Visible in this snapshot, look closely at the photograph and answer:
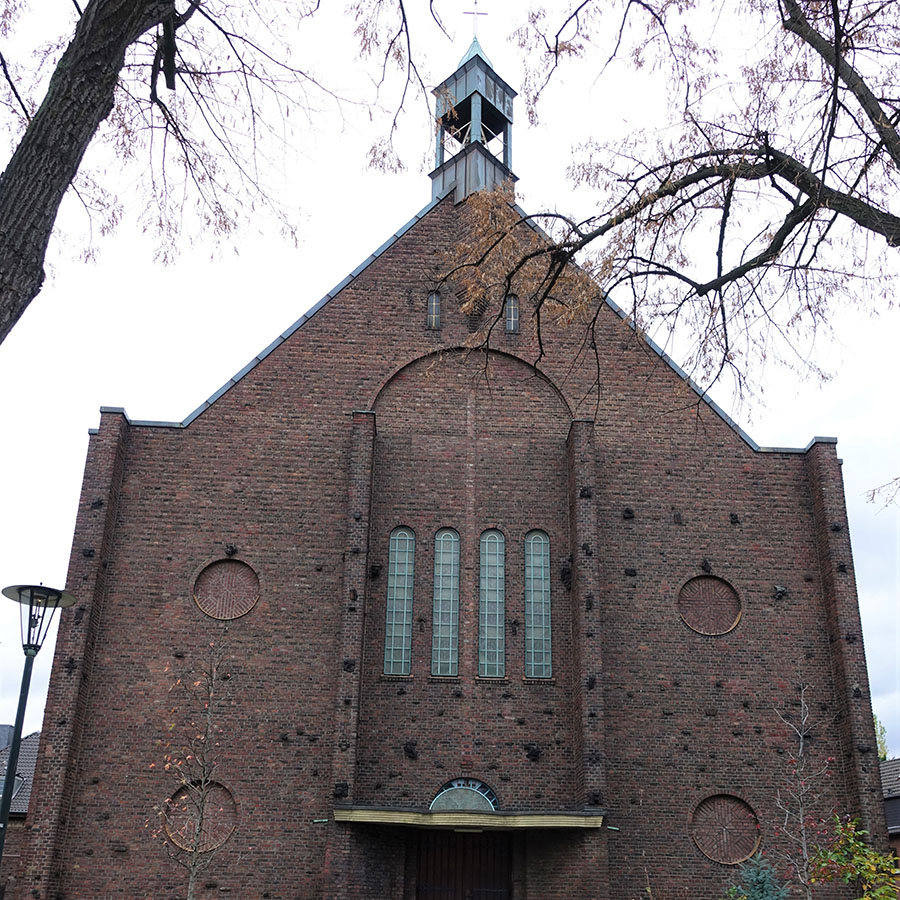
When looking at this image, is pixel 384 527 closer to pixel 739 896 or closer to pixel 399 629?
pixel 399 629

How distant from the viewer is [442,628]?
755 inches

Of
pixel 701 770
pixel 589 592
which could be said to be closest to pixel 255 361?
pixel 589 592

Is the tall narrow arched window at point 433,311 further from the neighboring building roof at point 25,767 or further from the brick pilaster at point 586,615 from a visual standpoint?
the neighboring building roof at point 25,767

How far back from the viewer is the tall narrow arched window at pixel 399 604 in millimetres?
18875

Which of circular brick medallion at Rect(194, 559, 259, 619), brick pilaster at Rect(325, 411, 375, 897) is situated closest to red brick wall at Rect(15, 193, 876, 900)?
brick pilaster at Rect(325, 411, 375, 897)

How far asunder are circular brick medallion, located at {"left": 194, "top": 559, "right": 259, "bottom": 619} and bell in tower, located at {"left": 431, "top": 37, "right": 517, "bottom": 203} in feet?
31.4

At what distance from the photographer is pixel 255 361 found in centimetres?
2091

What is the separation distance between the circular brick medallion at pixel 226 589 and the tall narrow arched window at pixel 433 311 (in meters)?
6.33

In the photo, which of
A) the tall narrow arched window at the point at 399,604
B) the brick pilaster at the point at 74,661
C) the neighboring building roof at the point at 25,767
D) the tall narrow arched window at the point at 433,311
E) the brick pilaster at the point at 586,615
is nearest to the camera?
the brick pilaster at the point at 74,661

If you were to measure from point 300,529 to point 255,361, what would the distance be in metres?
3.75

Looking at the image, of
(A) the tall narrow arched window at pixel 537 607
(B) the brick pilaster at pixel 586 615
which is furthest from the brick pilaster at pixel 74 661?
(B) the brick pilaster at pixel 586 615

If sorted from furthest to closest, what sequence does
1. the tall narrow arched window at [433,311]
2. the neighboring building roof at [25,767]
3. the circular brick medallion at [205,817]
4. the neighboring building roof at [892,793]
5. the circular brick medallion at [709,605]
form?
the neighboring building roof at [892,793]
the neighboring building roof at [25,767]
the tall narrow arched window at [433,311]
the circular brick medallion at [709,605]
the circular brick medallion at [205,817]

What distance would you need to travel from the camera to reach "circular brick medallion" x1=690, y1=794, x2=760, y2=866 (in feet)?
58.0

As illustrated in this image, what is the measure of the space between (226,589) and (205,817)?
4.02m
